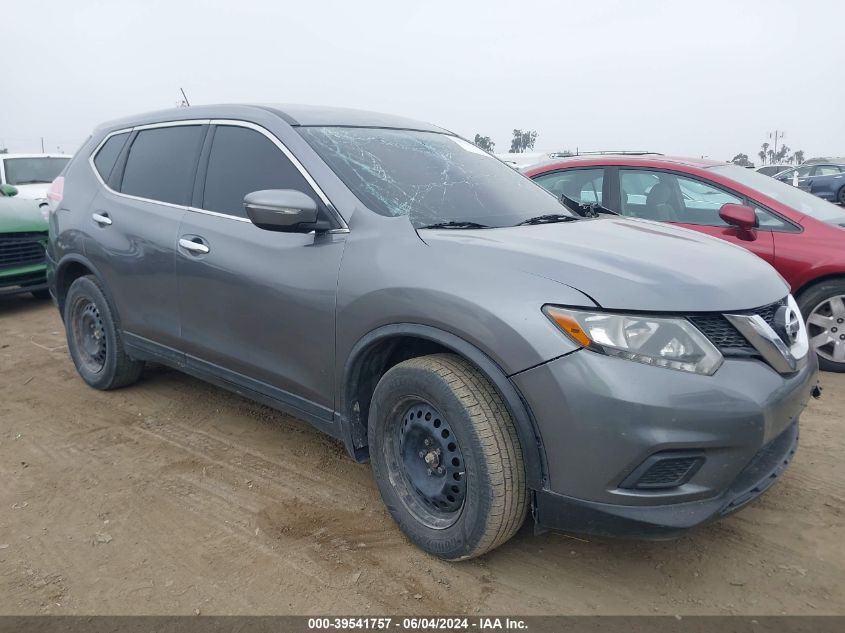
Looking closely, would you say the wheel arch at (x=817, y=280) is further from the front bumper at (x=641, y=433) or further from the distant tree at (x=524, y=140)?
the distant tree at (x=524, y=140)

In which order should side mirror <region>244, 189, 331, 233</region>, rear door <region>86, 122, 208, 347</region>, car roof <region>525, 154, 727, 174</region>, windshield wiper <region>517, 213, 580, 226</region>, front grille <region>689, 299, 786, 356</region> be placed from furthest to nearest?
car roof <region>525, 154, 727, 174</region>, rear door <region>86, 122, 208, 347</region>, windshield wiper <region>517, 213, 580, 226</region>, side mirror <region>244, 189, 331, 233</region>, front grille <region>689, 299, 786, 356</region>

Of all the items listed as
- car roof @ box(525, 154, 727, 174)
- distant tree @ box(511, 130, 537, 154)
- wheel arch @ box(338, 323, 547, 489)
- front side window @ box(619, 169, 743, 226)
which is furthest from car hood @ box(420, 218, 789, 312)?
distant tree @ box(511, 130, 537, 154)

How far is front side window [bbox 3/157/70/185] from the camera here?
10672 mm

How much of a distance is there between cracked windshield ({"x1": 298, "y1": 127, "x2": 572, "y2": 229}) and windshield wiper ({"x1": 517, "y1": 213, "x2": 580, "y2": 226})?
1.2 inches

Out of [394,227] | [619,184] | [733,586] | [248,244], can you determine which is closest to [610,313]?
[394,227]

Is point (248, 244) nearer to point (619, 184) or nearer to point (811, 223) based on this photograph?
point (619, 184)

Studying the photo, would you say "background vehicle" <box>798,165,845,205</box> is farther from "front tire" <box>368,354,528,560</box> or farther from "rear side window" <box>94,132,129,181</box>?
"front tire" <box>368,354,528,560</box>

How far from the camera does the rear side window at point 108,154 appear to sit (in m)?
4.16

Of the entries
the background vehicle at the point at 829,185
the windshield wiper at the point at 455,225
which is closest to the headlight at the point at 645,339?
the windshield wiper at the point at 455,225

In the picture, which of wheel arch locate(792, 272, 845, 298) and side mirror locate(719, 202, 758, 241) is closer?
side mirror locate(719, 202, 758, 241)

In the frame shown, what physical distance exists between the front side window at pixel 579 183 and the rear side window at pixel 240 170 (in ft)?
9.51

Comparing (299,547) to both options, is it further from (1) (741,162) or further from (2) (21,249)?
(1) (741,162)

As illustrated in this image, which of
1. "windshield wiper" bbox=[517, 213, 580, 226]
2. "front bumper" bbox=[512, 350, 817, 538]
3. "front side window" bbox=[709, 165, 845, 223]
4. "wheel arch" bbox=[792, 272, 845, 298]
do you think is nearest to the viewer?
"front bumper" bbox=[512, 350, 817, 538]

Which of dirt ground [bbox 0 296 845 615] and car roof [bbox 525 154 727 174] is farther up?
car roof [bbox 525 154 727 174]
